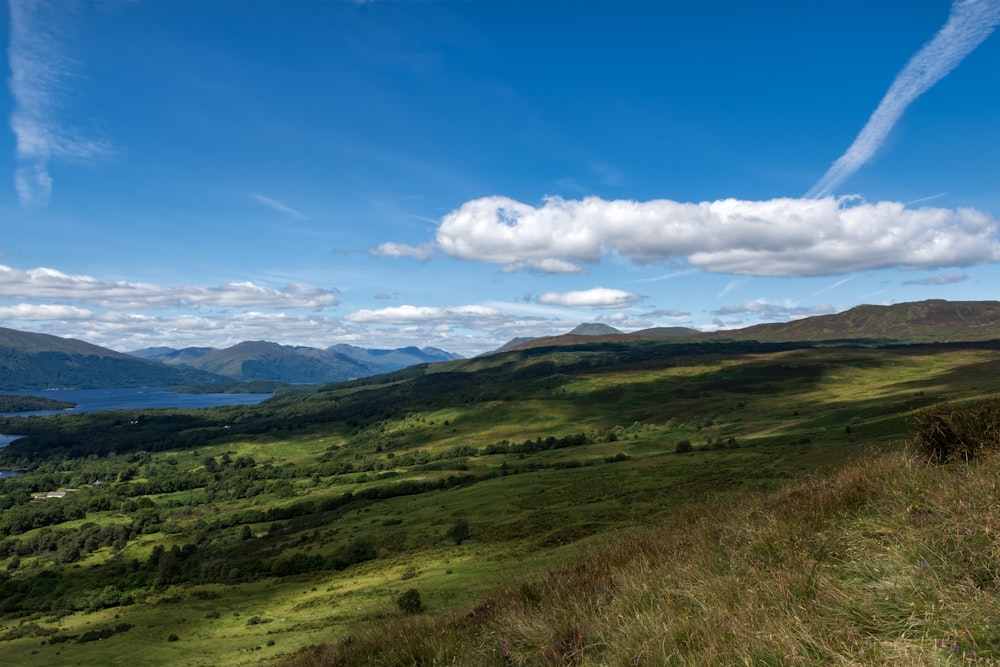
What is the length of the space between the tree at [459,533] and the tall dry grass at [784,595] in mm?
58424

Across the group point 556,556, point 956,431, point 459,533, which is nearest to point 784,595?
point 956,431

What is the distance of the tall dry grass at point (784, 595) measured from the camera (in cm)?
496

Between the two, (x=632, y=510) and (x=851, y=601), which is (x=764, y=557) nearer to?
(x=851, y=601)

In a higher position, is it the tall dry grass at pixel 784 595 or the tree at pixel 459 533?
the tall dry grass at pixel 784 595

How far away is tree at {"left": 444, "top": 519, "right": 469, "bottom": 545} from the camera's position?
66812mm

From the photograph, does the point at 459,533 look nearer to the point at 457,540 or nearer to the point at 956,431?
the point at 457,540

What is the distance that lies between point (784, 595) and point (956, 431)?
1013 cm

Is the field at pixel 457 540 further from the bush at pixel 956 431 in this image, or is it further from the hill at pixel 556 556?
the bush at pixel 956 431

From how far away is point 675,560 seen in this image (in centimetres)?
899

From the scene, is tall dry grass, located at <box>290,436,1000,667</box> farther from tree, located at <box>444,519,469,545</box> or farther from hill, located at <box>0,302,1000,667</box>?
tree, located at <box>444,519,469,545</box>

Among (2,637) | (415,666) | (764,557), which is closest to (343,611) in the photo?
(415,666)

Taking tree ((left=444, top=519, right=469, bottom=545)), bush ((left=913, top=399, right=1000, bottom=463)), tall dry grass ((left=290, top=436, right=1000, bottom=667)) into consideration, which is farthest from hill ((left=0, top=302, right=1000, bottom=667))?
tree ((left=444, top=519, right=469, bottom=545))

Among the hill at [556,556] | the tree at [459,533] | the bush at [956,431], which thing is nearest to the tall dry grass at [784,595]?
the hill at [556,556]

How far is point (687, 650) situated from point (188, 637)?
63.1 meters
